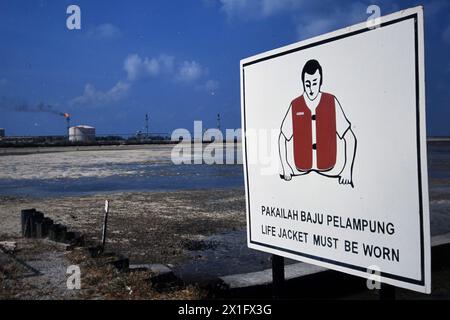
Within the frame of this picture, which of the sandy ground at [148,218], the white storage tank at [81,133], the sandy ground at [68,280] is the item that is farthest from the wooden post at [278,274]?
the white storage tank at [81,133]

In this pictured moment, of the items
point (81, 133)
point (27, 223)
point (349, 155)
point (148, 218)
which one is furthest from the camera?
point (81, 133)

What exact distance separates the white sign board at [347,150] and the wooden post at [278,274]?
205 mm

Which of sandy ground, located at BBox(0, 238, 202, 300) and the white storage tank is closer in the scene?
sandy ground, located at BBox(0, 238, 202, 300)

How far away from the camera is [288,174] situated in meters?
2.91

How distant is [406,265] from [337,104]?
0.95 m

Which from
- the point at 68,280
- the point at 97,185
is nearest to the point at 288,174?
the point at 68,280

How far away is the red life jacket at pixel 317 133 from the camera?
102 inches

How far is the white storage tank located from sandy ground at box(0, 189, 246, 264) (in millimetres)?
88800

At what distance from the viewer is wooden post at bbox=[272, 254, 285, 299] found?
130 inches

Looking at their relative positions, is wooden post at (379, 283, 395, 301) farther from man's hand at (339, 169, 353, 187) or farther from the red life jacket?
the red life jacket

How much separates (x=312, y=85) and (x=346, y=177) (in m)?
0.60

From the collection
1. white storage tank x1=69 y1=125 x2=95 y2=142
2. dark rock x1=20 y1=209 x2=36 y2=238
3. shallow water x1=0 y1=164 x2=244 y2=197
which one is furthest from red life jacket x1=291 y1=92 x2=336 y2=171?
white storage tank x1=69 y1=125 x2=95 y2=142

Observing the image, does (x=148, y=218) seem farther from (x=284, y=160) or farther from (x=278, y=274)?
(x=284, y=160)

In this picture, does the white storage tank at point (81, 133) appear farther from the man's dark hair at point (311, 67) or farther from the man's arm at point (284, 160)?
the man's dark hair at point (311, 67)
